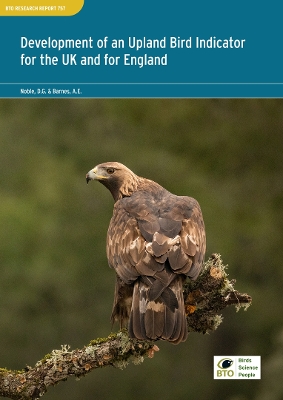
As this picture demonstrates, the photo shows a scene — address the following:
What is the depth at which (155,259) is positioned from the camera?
704 centimetres

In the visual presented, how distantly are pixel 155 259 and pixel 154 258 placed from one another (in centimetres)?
2

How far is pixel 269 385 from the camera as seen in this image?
40.6 ft

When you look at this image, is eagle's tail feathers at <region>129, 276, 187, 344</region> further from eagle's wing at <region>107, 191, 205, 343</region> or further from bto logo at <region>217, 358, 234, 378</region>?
bto logo at <region>217, 358, 234, 378</region>

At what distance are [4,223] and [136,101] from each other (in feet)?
10.8

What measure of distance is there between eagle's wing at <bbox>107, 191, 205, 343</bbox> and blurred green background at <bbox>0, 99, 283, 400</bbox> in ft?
18.8

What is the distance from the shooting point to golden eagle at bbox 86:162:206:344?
685cm

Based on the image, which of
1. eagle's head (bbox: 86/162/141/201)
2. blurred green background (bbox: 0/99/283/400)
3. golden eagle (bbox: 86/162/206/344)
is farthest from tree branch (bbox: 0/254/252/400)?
blurred green background (bbox: 0/99/283/400)

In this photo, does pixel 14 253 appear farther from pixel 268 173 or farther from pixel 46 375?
pixel 46 375

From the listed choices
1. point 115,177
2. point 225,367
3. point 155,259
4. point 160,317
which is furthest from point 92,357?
point 115,177

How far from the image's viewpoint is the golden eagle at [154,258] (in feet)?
22.5

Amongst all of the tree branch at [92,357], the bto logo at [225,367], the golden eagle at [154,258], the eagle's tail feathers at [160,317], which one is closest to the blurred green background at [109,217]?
the bto logo at [225,367]

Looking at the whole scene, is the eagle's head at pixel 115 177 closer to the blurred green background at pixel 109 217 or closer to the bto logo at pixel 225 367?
the bto logo at pixel 225 367

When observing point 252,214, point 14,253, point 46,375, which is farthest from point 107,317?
point 46,375

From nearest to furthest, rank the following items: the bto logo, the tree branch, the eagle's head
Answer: the tree branch < the bto logo < the eagle's head
